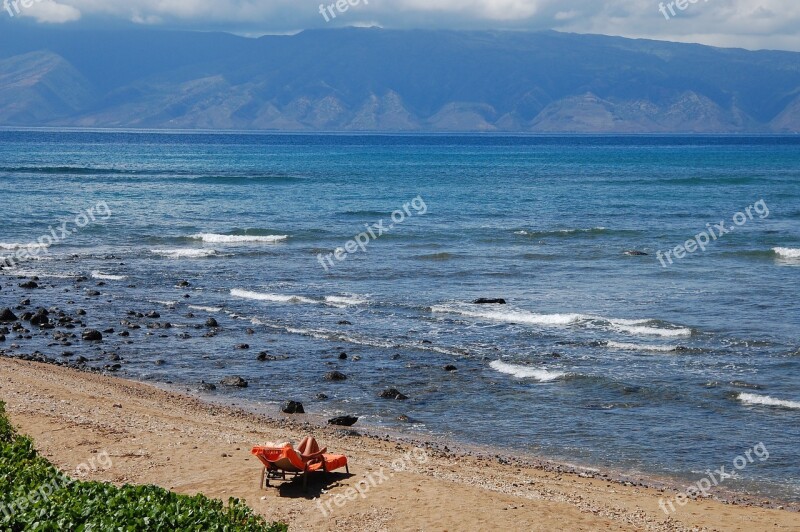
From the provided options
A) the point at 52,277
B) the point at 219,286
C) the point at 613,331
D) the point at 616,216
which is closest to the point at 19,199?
the point at 52,277

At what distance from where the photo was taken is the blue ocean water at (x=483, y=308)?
65.3ft

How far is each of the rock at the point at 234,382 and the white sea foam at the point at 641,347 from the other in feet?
33.2

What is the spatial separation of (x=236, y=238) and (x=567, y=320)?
26.2m

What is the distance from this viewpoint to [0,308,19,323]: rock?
28.9 metres

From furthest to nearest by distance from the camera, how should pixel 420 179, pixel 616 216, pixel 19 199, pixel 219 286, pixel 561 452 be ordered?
1. pixel 420 179
2. pixel 19 199
3. pixel 616 216
4. pixel 219 286
5. pixel 561 452

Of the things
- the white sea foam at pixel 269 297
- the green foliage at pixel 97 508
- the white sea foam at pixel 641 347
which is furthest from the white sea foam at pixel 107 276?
the green foliage at pixel 97 508

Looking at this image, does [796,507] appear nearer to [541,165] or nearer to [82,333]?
[82,333]

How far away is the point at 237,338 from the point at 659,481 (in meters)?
14.2

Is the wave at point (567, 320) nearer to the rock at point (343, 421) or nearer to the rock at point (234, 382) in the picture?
the rock at point (234, 382)

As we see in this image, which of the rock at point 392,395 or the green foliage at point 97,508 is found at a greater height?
the green foliage at point 97,508

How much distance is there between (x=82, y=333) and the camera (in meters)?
27.4

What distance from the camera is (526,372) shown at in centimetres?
2328

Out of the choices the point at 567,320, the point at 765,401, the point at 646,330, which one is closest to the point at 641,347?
the point at 646,330

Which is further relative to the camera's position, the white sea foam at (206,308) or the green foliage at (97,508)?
the white sea foam at (206,308)
